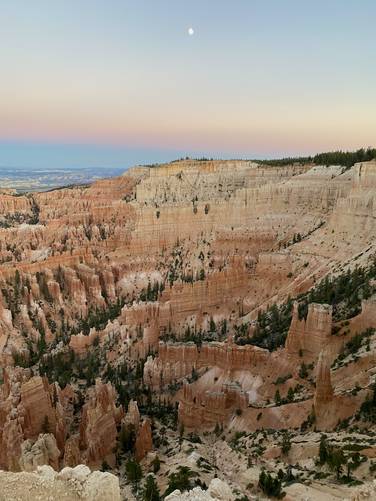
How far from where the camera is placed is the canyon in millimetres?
20719

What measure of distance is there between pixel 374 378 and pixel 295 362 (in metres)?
6.87

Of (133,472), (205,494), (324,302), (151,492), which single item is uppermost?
(205,494)

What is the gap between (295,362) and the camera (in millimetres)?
27375

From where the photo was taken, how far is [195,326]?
4153 cm

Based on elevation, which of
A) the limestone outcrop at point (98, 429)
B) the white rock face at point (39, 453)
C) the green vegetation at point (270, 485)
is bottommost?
the limestone outcrop at point (98, 429)

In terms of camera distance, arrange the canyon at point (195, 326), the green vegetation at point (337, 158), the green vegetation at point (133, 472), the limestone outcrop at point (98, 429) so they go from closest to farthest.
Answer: the green vegetation at point (133, 472) < the canyon at point (195, 326) < the limestone outcrop at point (98, 429) < the green vegetation at point (337, 158)

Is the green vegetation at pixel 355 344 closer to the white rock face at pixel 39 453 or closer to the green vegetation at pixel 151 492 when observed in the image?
the green vegetation at pixel 151 492

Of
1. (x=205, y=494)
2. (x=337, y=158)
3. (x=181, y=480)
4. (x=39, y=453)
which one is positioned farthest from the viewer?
(x=337, y=158)

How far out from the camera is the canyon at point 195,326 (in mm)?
20719

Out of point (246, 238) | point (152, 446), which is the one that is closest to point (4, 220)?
point (246, 238)

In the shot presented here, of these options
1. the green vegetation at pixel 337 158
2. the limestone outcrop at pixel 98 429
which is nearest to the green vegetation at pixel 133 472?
the limestone outcrop at pixel 98 429

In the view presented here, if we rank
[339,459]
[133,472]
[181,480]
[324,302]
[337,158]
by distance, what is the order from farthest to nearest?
[337,158] → [324,302] → [133,472] → [181,480] → [339,459]

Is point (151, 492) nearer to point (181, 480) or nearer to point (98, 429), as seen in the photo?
point (181, 480)

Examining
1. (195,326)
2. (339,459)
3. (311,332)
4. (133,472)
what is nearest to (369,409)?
(339,459)
